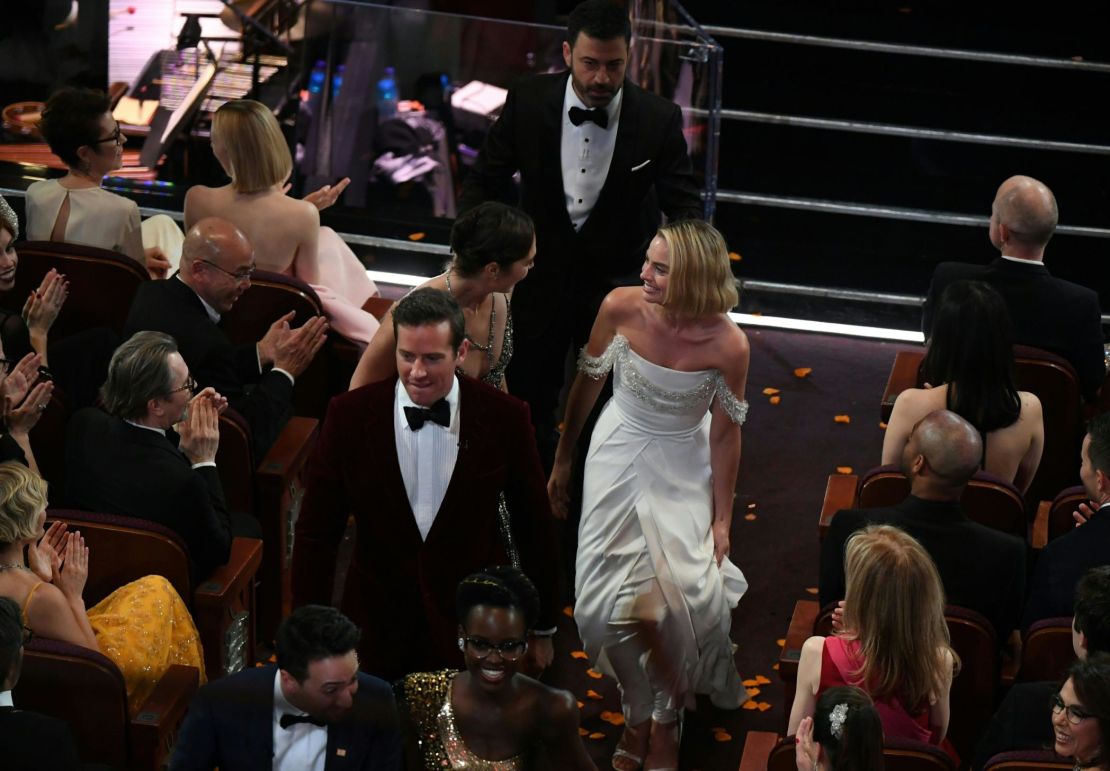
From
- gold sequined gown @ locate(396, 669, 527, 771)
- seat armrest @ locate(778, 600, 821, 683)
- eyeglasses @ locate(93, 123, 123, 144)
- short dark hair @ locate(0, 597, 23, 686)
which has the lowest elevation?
seat armrest @ locate(778, 600, 821, 683)

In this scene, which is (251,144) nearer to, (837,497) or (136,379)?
(136,379)

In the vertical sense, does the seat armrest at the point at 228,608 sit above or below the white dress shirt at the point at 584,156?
below

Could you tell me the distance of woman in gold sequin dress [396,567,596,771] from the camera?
3207 mm

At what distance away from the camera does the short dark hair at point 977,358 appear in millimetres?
4559

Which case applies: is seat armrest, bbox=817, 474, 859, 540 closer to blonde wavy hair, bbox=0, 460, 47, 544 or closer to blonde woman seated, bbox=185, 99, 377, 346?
blonde woman seated, bbox=185, 99, 377, 346

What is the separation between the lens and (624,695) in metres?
4.52

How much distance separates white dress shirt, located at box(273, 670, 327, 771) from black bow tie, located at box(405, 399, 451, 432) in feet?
2.10

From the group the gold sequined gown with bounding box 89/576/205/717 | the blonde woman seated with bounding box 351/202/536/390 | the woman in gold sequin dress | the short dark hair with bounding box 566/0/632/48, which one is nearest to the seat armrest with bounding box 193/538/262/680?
the gold sequined gown with bounding box 89/576/205/717

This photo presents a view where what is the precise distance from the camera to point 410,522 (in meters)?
3.74

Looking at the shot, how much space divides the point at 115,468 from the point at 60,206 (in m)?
1.62

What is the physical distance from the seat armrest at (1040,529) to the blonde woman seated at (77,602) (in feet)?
7.58

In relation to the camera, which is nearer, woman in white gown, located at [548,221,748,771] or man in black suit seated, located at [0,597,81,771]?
man in black suit seated, located at [0,597,81,771]

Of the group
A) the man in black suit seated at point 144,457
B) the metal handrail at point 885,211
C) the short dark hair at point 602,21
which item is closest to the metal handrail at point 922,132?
the metal handrail at point 885,211

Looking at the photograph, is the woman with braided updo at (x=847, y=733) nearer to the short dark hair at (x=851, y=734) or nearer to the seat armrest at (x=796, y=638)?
the short dark hair at (x=851, y=734)
